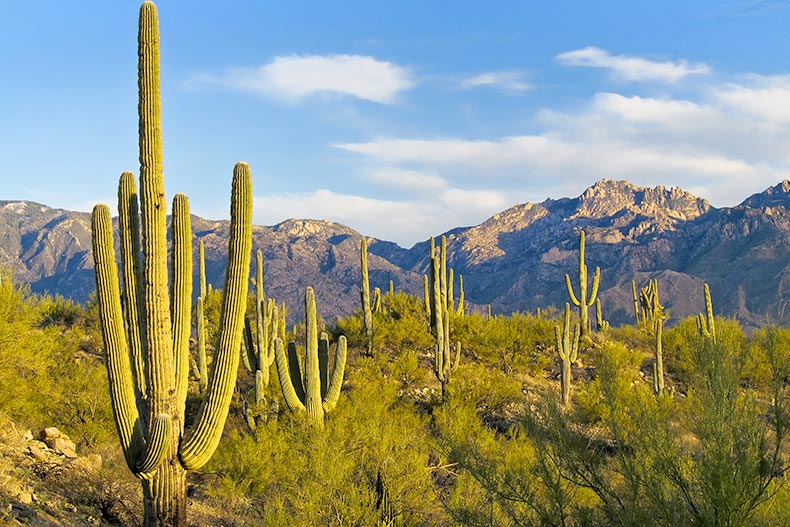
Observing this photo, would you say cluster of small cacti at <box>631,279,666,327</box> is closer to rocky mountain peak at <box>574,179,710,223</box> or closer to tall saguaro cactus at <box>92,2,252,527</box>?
tall saguaro cactus at <box>92,2,252,527</box>

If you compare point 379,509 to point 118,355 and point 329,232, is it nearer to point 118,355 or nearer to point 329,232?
point 118,355

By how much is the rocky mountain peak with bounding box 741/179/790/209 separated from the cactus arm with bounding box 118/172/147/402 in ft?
542

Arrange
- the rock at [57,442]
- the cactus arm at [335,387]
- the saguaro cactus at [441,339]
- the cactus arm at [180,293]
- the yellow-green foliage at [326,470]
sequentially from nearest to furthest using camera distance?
the cactus arm at [180,293], the yellow-green foliage at [326,470], the rock at [57,442], the cactus arm at [335,387], the saguaro cactus at [441,339]

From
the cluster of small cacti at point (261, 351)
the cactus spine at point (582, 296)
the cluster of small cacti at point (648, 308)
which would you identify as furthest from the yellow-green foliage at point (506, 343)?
the cluster of small cacti at point (261, 351)

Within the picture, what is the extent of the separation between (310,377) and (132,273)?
257 inches

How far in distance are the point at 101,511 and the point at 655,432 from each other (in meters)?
8.10

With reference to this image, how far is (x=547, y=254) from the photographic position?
161000mm

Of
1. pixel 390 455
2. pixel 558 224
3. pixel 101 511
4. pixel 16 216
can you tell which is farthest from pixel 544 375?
pixel 16 216

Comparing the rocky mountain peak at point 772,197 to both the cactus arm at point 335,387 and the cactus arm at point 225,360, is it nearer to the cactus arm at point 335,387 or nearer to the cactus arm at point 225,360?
the cactus arm at point 335,387

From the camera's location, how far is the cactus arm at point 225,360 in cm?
779

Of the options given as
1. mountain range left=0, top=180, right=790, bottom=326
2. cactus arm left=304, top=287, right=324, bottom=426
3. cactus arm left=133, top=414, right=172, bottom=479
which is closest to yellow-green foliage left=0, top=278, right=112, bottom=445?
cactus arm left=304, top=287, right=324, bottom=426

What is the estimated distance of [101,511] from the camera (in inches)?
408

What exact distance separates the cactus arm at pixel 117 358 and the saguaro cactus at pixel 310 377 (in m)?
6.02

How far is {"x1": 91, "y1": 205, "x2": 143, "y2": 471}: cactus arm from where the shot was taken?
7.63 meters
